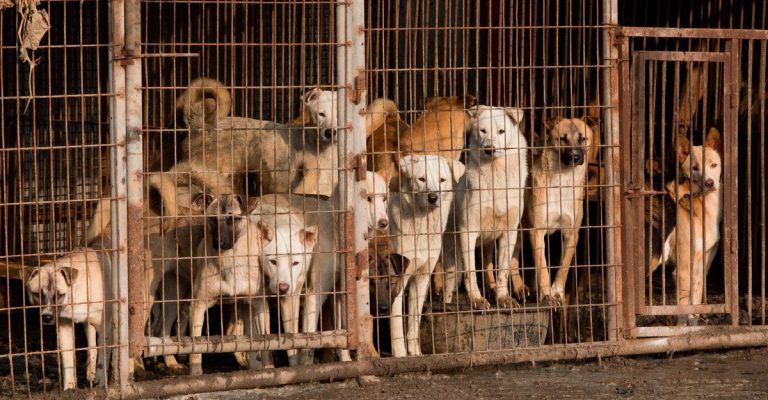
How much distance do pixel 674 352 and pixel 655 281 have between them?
128 inches

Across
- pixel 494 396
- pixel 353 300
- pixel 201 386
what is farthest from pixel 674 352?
pixel 201 386

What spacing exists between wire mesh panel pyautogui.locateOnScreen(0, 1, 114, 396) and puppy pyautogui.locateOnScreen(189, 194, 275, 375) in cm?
59

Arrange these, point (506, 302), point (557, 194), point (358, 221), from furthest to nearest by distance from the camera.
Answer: point (557, 194), point (506, 302), point (358, 221)

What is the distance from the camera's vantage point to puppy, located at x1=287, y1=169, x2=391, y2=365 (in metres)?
7.60

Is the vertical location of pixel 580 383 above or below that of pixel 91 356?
below

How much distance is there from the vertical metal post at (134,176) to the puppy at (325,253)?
124 centimetres

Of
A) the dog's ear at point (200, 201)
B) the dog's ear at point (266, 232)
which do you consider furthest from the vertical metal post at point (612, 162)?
the dog's ear at point (200, 201)

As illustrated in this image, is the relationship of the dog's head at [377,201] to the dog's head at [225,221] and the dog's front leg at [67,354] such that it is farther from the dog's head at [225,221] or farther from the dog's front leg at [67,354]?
the dog's front leg at [67,354]

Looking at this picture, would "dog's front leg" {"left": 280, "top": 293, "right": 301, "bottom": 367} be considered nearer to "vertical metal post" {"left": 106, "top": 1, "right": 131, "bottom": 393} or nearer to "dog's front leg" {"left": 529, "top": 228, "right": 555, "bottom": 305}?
"vertical metal post" {"left": 106, "top": 1, "right": 131, "bottom": 393}

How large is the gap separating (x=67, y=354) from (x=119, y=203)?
4.00 feet

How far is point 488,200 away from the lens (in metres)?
8.82

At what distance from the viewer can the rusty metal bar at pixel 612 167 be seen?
734 centimetres

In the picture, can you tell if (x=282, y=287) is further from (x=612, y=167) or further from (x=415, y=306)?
(x=612, y=167)

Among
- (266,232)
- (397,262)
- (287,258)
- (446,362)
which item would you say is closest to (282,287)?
(287,258)
